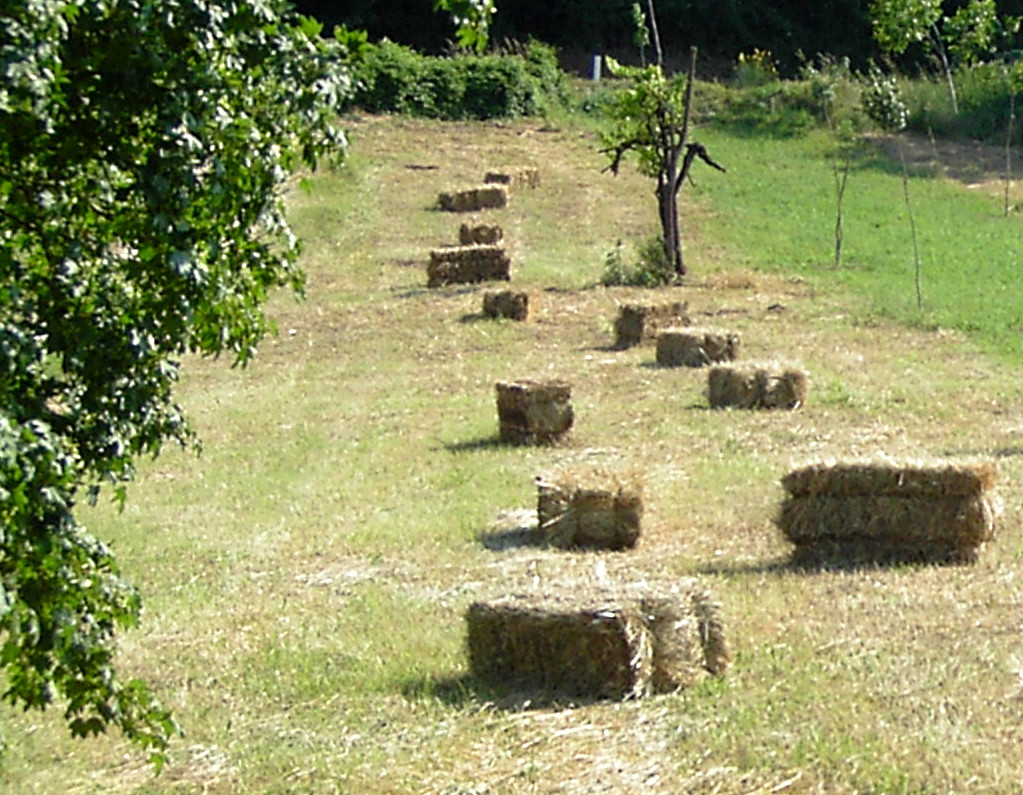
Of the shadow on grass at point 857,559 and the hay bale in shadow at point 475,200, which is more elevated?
the hay bale in shadow at point 475,200

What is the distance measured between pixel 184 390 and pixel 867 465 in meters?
11.1

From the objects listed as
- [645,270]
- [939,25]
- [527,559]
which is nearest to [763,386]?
[527,559]

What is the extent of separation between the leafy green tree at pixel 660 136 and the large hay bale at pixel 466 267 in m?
2.23

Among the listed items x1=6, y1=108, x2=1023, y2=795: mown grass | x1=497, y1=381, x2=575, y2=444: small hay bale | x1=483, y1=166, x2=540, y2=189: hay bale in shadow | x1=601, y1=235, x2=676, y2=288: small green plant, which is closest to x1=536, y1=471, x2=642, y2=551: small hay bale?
x1=6, y1=108, x2=1023, y2=795: mown grass

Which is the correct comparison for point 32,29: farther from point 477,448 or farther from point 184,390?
point 184,390

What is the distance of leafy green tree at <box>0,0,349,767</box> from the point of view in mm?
4324

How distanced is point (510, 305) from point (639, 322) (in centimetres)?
272

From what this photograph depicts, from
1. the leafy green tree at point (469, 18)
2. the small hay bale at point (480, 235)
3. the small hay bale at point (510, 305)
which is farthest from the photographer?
the small hay bale at point (480, 235)

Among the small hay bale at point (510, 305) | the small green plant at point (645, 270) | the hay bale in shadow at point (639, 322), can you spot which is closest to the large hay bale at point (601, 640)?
the hay bale in shadow at point (639, 322)

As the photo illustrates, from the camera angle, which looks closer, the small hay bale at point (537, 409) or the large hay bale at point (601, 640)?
the large hay bale at point (601, 640)

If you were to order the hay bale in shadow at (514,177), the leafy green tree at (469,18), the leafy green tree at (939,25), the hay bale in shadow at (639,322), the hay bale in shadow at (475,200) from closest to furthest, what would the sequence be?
1. the leafy green tree at (469,18)
2. the hay bale in shadow at (639,322)
3. the hay bale in shadow at (475,200)
4. the hay bale in shadow at (514,177)
5. the leafy green tree at (939,25)

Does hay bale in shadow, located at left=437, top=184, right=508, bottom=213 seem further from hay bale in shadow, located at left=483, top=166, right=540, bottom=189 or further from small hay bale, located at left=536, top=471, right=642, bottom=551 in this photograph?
small hay bale, located at left=536, top=471, right=642, bottom=551

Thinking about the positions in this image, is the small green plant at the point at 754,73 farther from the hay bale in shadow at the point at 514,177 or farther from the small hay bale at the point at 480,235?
the small hay bale at the point at 480,235

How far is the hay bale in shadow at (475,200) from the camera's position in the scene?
111ft
